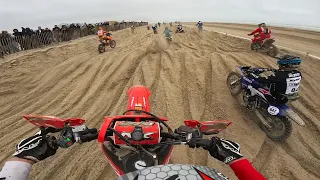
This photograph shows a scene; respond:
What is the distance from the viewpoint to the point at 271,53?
11.6m

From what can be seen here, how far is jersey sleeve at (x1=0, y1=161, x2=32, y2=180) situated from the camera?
4.70 ft

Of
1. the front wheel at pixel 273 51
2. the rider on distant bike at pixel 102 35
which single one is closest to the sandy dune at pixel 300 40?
the front wheel at pixel 273 51

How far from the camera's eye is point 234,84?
6.43m

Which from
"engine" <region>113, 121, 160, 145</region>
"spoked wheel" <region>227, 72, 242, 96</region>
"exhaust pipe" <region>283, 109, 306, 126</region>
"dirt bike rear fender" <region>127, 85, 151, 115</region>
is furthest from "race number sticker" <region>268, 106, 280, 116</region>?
"engine" <region>113, 121, 160, 145</region>

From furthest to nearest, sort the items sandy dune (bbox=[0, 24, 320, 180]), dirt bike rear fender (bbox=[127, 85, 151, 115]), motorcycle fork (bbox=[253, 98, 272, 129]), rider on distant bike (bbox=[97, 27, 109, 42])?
rider on distant bike (bbox=[97, 27, 109, 42]), motorcycle fork (bbox=[253, 98, 272, 129]), sandy dune (bbox=[0, 24, 320, 180]), dirt bike rear fender (bbox=[127, 85, 151, 115])

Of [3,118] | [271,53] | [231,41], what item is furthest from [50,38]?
[271,53]

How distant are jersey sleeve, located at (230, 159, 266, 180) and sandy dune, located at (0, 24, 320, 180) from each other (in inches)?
95.0

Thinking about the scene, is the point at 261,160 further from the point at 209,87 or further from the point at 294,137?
the point at 209,87

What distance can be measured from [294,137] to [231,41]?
43.1 ft

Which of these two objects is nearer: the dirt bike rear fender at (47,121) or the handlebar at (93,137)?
the handlebar at (93,137)

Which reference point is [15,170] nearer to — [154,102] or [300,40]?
[154,102]

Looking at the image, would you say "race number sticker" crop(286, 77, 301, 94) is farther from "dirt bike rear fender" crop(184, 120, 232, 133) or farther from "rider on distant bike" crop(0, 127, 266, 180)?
"rider on distant bike" crop(0, 127, 266, 180)

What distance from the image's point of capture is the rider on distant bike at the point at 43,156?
1.44 metres

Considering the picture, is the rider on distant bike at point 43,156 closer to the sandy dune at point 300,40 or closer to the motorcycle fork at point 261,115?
the motorcycle fork at point 261,115
